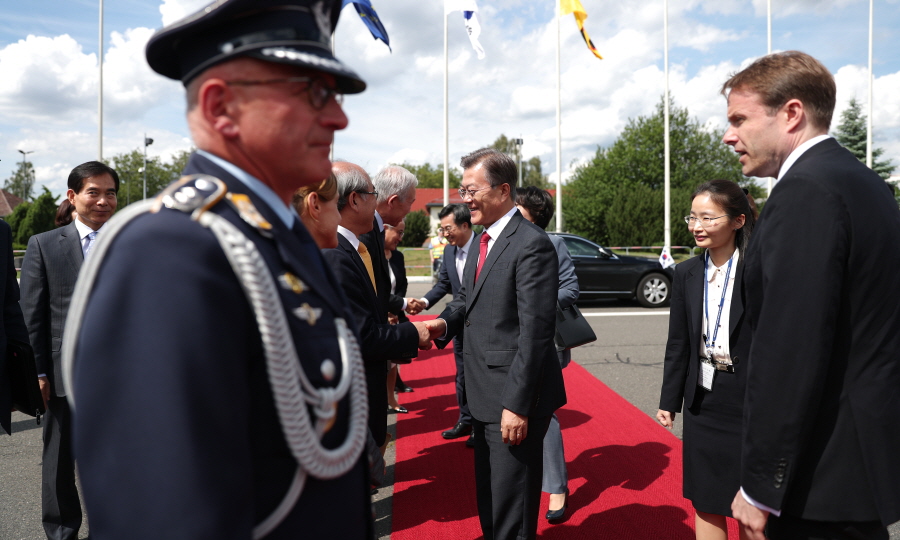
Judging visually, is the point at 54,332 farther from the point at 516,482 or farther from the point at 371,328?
the point at 516,482

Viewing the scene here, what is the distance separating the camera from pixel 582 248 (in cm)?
1360

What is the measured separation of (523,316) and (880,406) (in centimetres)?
145

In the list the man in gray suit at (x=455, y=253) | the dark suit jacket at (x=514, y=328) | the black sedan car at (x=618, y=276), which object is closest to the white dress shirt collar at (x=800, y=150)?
the dark suit jacket at (x=514, y=328)

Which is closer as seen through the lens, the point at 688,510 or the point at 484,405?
the point at 484,405

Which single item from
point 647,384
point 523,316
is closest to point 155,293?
point 523,316

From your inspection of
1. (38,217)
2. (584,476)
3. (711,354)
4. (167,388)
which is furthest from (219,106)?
(38,217)

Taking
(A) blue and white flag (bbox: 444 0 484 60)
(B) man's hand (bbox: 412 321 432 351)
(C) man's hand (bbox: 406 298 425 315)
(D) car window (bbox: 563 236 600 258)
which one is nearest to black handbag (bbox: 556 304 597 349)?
(C) man's hand (bbox: 406 298 425 315)

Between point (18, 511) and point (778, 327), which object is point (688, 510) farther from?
point (18, 511)

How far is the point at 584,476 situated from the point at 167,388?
4.12 meters

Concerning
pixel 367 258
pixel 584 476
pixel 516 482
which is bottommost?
pixel 584 476

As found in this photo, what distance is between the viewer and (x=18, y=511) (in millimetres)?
3895

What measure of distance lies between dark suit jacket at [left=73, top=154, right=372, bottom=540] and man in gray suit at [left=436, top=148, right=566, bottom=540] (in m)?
1.93

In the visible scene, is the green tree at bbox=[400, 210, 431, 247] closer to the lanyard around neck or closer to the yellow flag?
the yellow flag

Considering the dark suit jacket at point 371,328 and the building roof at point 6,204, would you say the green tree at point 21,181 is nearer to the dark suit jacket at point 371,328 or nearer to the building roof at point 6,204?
the building roof at point 6,204
